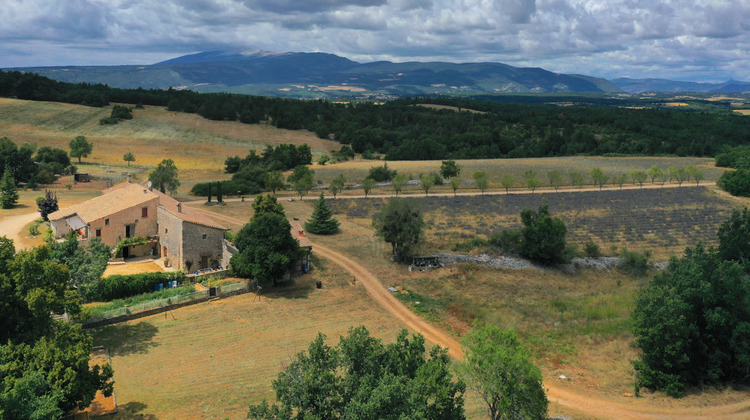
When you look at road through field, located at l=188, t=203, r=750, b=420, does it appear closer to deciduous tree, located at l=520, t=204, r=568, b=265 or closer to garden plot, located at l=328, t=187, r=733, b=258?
deciduous tree, located at l=520, t=204, r=568, b=265

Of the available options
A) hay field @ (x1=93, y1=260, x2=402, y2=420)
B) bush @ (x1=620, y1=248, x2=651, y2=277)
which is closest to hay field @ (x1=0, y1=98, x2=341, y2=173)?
hay field @ (x1=93, y1=260, x2=402, y2=420)

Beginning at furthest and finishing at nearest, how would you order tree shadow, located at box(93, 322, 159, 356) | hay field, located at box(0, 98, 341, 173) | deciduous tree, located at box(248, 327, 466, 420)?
hay field, located at box(0, 98, 341, 173)
tree shadow, located at box(93, 322, 159, 356)
deciduous tree, located at box(248, 327, 466, 420)

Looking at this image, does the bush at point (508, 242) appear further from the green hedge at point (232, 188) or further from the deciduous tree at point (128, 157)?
the deciduous tree at point (128, 157)

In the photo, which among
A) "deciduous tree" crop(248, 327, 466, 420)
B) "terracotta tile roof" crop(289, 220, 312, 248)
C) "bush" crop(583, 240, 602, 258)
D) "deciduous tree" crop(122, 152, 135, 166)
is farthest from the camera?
"deciduous tree" crop(122, 152, 135, 166)

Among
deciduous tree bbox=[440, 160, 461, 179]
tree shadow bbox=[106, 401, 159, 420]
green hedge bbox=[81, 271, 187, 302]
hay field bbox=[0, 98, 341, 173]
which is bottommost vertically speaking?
tree shadow bbox=[106, 401, 159, 420]

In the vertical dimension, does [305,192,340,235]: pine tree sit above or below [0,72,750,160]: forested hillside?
below

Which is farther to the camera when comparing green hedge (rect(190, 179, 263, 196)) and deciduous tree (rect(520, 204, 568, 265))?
green hedge (rect(190, 179, 263, 196))

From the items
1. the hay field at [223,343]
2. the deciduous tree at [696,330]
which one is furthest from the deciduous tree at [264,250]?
the deciduous tree at [696,330]
